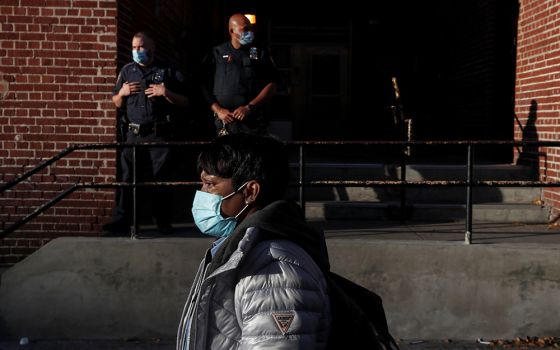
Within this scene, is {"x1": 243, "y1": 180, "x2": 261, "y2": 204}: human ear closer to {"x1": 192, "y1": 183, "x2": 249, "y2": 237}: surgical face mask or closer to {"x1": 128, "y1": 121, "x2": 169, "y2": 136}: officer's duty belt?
{"x1": 192, "y1": 183, "x2": 249, "y2": 237}: surgical face mask

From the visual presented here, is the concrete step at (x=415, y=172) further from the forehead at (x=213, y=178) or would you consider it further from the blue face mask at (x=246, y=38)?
the forehead at (x=213, y=178)

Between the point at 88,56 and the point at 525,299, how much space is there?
457 centimetres

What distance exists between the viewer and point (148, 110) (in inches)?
267

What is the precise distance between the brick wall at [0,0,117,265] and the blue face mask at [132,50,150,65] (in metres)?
0.52

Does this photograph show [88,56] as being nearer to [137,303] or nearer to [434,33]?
[137,303]

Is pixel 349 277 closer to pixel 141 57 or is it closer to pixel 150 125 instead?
pixel 150 125

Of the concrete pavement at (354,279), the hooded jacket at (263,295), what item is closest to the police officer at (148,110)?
the concrete pavement at (354,279)

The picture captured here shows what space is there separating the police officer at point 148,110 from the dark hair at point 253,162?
4432 millimetres

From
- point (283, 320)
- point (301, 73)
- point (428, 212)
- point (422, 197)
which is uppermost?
point (301, 73)

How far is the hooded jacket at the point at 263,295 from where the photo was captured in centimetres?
189

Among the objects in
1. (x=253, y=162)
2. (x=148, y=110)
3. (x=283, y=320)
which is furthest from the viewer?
(x=148, y=110)

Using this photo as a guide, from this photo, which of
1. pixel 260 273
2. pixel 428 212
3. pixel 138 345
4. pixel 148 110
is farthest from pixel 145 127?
pixel 260 273

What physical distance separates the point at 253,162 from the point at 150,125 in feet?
15.3

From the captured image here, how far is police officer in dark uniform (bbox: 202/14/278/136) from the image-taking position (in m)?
7.10
